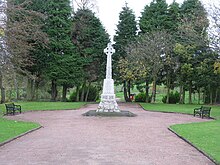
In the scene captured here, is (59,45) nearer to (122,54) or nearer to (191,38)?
(122,54)

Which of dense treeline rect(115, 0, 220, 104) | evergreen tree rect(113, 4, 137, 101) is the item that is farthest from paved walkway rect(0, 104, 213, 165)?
evergreen tree rect(113, 4, 137, 101)

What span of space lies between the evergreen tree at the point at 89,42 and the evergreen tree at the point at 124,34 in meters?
1.89

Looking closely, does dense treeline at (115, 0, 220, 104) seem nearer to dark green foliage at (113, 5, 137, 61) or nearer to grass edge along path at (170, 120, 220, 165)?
dark green foliage at (113, 5, 137, 61)

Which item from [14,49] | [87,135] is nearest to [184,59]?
[14,49]

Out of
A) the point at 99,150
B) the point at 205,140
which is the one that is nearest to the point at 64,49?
the point at 205,140

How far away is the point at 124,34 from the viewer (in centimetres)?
4797

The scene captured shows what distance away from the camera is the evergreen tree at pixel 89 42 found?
45500 millimetres

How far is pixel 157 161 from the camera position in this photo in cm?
879

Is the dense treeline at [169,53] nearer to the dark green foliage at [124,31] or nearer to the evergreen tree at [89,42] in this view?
the dark green foliage at [124,31]

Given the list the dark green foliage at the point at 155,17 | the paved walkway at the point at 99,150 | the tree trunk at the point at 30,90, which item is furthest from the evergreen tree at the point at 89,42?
the paved walkway at the point at 99,150

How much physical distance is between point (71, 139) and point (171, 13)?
121ft

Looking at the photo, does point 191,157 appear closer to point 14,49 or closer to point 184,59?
point 14,49

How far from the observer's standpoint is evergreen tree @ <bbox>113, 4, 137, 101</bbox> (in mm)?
46875

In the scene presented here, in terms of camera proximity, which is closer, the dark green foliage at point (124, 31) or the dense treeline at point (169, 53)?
the dense treeline at point (169, 53)
